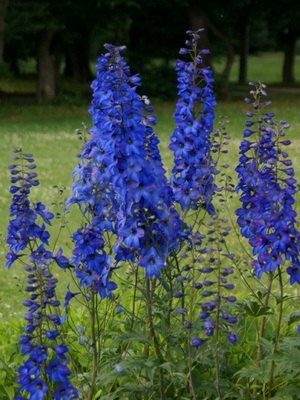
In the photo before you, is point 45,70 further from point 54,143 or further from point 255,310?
point 255,310

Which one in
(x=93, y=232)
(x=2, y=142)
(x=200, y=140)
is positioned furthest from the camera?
(x=2, y=142)

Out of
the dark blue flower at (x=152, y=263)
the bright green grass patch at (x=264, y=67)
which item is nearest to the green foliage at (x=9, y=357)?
the dark blue flower at (x=152, y=263)

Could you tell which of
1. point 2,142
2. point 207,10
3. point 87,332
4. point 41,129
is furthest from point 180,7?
point 87,332

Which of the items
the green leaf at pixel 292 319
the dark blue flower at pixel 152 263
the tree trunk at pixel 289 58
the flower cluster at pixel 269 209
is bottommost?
the tree trunk at pixel 289 58

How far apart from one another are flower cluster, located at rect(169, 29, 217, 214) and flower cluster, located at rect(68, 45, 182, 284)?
382 millimetres

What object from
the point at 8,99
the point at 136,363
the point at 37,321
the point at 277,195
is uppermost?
the point at 277,195

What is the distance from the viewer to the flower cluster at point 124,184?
12.5ft

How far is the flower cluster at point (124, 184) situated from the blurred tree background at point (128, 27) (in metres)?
22.7

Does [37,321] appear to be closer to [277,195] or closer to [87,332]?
[277,195]

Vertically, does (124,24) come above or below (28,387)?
below

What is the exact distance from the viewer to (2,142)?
20203 mm

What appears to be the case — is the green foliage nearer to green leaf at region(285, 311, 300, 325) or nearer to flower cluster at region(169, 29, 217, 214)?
flower cluster at region(169, 29, 217, 214)

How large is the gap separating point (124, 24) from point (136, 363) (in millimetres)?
28100

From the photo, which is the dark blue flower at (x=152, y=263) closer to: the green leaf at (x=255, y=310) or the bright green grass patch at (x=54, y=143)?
the green leaf at (x=255, y=310)
